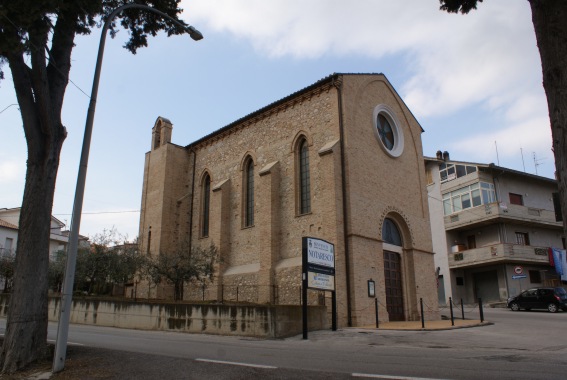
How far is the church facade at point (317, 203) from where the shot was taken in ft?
60.5

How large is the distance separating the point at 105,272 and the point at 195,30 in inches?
666

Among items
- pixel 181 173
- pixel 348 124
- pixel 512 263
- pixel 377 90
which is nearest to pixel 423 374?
pixel 348 124

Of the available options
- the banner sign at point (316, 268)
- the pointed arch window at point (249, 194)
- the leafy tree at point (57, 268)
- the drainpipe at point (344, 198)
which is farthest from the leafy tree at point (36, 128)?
the leafy tree at point (57, 268)

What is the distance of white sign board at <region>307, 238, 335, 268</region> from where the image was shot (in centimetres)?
1399

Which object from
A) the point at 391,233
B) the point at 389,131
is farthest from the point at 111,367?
the point at 389,131

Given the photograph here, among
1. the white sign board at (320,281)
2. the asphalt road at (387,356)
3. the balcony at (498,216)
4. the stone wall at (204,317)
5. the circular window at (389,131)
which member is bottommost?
the asphalt road at (387,356)

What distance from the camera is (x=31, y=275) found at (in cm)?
764

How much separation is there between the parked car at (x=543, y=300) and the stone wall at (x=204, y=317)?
17.1 metres

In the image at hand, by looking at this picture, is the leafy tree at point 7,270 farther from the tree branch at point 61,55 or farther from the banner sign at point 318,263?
the tree branch at point 61,55

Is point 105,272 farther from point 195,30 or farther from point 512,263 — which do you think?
point 512,263

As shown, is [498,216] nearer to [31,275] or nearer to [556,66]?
[556,66]

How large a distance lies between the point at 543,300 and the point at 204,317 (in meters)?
21.1

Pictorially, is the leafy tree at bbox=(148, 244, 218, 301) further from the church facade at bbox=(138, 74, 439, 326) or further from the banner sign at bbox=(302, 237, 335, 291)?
the banner sign at bbox=(302, 237, 335, 291)

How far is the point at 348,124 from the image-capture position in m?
19.5
